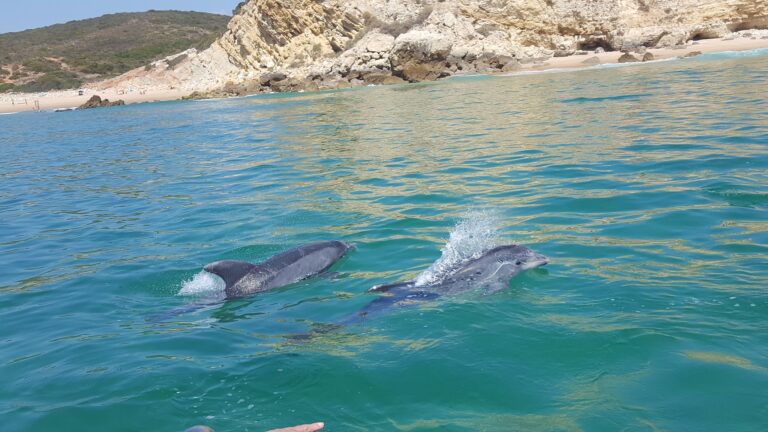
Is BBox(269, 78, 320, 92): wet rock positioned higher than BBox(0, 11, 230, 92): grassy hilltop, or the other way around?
BBox(0, 11, 230, 92): grassy hilltop

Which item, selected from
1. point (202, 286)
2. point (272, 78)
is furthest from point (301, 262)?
point (272, 78)

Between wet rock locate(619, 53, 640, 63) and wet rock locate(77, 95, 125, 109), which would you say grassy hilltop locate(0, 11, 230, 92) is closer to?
wet rock locate(77, 95, 125, 109)

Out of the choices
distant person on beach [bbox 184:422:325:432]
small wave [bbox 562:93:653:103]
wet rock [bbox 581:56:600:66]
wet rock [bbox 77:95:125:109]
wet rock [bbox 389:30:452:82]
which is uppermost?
wet rock [bbox 389:30:452:82]

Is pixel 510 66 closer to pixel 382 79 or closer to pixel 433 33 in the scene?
pixel 433 33

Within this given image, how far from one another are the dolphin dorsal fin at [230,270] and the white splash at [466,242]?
205 centimetres

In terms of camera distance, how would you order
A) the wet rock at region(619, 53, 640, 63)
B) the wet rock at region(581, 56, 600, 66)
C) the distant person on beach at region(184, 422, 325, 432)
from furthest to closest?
the wet rock at region(581, 56, 600, 66) < the wet rock at region(619, 53, 640, 63) < the distant person on beach at region(184, 422, 325, 432)

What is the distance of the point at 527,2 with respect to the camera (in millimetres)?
48500

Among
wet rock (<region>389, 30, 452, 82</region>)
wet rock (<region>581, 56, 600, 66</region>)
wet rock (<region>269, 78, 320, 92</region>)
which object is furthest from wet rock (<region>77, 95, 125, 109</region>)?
wet rock (<region>581, 56, 600, 66</region>)

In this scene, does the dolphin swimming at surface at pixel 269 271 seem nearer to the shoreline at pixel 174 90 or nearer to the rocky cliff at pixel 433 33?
the shoreline at pixel 174 90

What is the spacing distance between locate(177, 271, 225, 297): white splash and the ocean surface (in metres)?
0.06

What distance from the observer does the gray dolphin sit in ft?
23.3

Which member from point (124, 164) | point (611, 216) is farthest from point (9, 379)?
point (124, 164)

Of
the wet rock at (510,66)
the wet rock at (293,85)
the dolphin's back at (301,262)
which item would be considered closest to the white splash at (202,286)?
the dolphin's back at (301,262)

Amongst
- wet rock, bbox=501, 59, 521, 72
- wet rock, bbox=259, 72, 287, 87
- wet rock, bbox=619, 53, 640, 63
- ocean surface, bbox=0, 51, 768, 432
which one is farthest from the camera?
wet rock, bbox=259, 72, 287, 87
